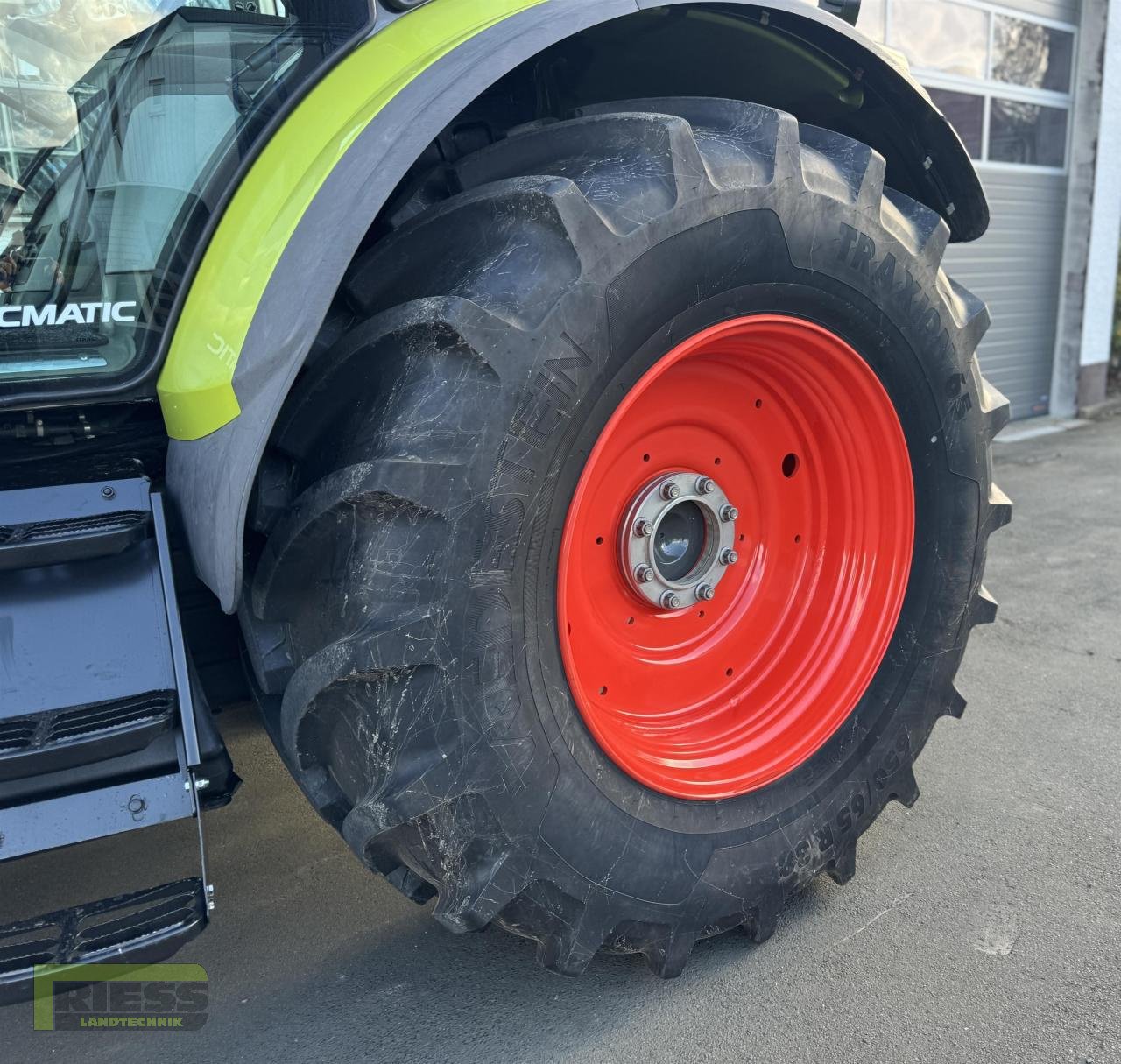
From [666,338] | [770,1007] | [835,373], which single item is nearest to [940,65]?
[835,373]

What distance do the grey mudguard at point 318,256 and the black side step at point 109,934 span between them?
44cm

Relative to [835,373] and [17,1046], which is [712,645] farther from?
[17,1046]

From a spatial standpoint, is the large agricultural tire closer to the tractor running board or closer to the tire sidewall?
the tire sidewall

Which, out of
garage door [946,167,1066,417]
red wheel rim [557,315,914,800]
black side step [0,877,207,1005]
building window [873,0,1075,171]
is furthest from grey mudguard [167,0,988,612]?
garage door [946,167,1066,417]

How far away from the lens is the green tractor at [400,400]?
1.45m

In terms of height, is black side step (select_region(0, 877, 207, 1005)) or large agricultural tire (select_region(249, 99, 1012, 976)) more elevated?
large agricultural tire (select_region(249, 99, 1012, 976))

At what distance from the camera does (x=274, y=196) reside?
5.02 feet

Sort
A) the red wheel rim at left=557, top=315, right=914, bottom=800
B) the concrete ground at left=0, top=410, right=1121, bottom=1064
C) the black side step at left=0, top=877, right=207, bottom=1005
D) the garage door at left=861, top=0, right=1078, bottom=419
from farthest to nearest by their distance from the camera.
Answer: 1. the garage door at left=861, top=0, right=1078, bottom=419
2. the red wheel rim at left=557, top=315, right=914, bottom=800
3. the concrete ground at left=0, top=410, right=1121, bottom=1064
4. the black side step at left=0, top=877, right=207, bottom=1005

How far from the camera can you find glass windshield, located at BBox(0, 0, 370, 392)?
1568 mm

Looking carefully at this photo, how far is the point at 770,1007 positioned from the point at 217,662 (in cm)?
118

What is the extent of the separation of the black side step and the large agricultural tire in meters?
0.24

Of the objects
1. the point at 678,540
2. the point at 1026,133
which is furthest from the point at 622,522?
the point at 1026,133

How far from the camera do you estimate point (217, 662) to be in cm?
197

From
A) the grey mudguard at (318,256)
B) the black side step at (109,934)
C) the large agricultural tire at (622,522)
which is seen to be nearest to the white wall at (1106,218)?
the large agricultural tire at (622,522)
